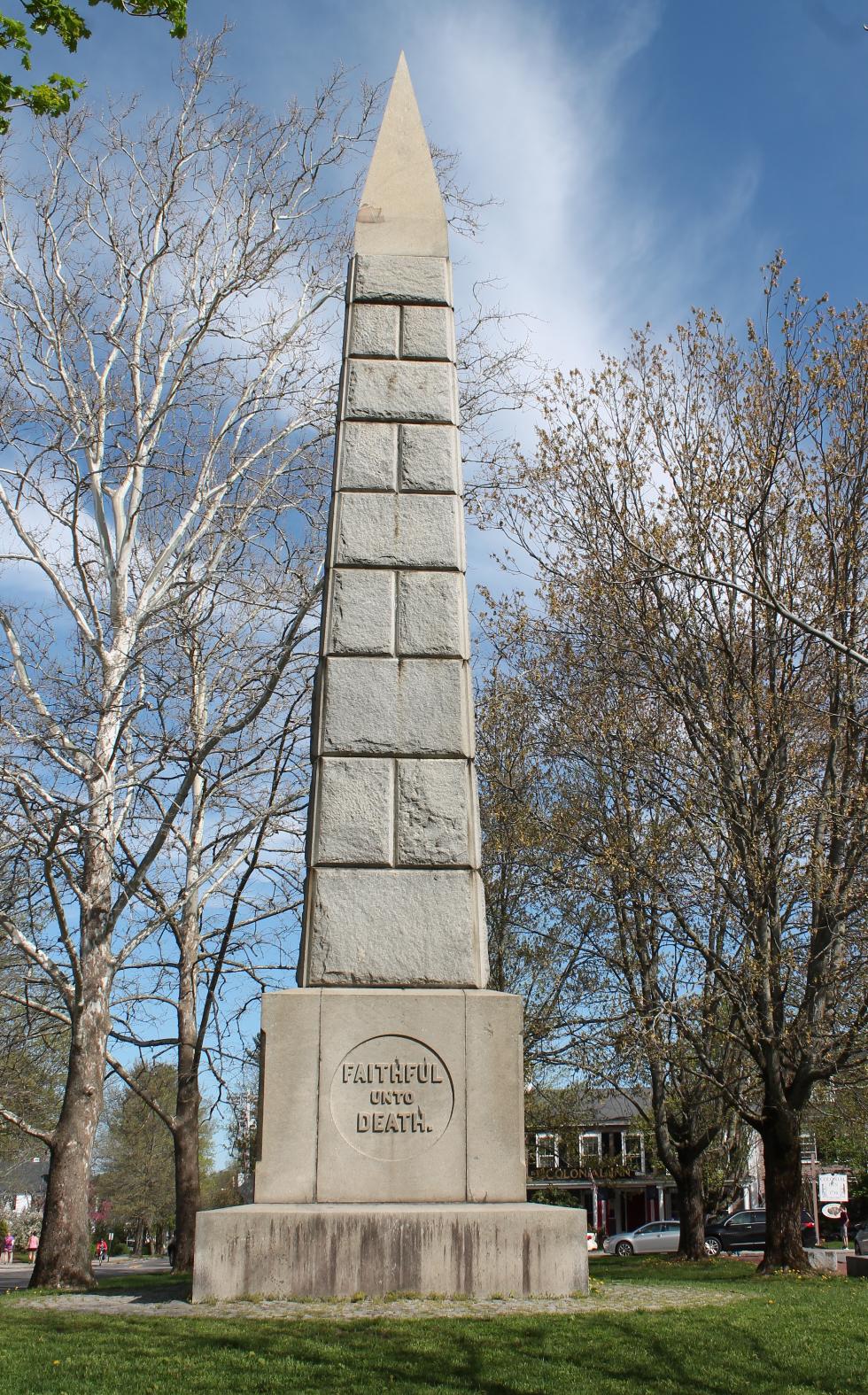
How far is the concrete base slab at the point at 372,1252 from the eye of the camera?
5.83 m

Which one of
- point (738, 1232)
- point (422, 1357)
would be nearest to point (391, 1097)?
point (422, 1357)

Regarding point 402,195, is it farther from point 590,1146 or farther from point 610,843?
point 590,1146

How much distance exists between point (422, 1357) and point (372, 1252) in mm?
1049

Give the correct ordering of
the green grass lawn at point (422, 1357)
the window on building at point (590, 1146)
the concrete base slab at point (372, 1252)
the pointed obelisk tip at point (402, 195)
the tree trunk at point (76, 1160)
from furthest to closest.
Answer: the window on building at point (590, 1146) < the tree trunk at point (76, 1160) < the pointed obelisk tip at point (402, 195) < the concrete base slab at point (372, 1252) < the green grass lawn at point (422, 1357)

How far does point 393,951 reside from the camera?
6707 mm

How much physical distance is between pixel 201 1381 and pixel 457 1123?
6.94ft

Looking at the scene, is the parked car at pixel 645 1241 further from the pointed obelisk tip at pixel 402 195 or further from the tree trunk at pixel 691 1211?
the pointed obelisk tip at pixel 402 195

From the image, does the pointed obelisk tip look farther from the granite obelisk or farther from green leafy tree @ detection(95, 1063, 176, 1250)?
green leafy tree @ detection(95, 1063, 176, 1250)

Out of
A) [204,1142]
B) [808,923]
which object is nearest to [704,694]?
[808,923]

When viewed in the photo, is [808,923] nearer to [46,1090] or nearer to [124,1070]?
[124,1070]

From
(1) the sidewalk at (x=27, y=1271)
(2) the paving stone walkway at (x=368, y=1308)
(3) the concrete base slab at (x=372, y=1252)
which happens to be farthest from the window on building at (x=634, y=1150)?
(3) the concrete base slab at (x=372, y=1252)

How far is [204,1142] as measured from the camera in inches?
2788

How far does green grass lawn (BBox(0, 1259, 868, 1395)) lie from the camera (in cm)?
459

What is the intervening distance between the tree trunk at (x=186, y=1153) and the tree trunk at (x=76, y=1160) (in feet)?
17.9
